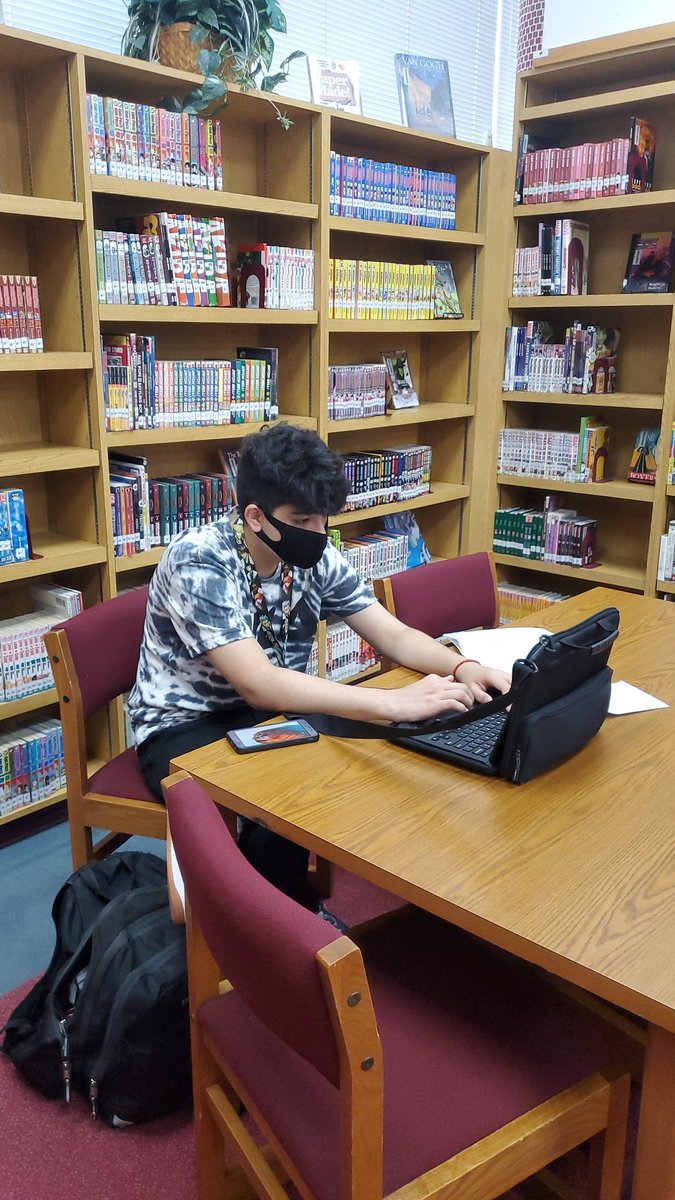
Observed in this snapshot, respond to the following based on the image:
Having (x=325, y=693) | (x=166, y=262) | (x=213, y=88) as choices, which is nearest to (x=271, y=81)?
(x=213, y=88)

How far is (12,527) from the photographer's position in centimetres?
240

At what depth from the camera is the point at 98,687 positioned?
1.92m

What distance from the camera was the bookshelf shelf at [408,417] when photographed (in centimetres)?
322

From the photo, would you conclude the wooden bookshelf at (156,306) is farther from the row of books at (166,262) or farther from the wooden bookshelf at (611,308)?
the wooden bookshelf at (611,308)

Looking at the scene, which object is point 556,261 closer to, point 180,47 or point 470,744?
point 180,47

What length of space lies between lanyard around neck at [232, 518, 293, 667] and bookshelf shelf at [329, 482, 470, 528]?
1.32m

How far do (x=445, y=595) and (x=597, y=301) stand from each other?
5.25 feet

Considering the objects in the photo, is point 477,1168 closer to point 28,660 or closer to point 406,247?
point 28,660

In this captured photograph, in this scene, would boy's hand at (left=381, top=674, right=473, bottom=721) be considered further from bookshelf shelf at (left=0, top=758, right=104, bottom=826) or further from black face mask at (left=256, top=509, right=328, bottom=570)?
bookshelf shelf at (left=0, top=758, right=104, bottom=826)

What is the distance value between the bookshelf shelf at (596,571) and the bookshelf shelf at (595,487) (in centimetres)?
27

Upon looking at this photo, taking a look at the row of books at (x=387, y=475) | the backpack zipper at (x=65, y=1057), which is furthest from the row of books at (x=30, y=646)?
the row of books at (x=387, y=475)

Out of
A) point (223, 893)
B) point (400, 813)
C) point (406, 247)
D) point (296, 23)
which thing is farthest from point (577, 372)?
point (223, 893)

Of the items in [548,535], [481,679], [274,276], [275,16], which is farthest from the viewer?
[548,535]

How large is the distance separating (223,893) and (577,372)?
9.78 ft
